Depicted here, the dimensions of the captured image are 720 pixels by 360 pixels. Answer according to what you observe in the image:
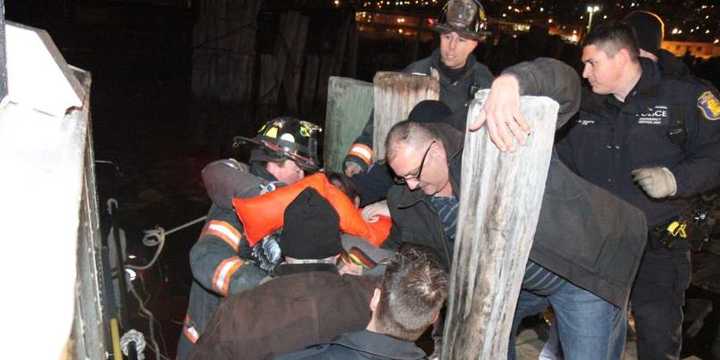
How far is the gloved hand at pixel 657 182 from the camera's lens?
2812mm

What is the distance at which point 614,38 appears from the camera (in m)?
2.91

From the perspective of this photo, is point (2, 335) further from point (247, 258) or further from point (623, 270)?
point (623, 270)

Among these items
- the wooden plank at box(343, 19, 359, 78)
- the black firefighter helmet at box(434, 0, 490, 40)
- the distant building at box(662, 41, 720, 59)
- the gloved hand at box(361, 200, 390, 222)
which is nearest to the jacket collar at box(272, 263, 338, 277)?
the gloved hand at box(361, 200, 390, 222)

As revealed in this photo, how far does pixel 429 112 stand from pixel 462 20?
122cm

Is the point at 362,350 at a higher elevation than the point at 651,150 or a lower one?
lower

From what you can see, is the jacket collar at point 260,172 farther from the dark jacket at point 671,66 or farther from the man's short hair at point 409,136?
the dark jacket at point 671,66

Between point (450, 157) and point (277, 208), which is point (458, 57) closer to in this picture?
point (450, 157)

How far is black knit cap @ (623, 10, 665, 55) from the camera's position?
3.42m

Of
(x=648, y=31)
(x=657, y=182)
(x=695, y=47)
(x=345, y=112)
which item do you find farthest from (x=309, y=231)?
(x=695, y=47)

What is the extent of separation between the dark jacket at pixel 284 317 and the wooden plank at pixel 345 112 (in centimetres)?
167

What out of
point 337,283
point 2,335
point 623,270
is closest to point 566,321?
point 623,270

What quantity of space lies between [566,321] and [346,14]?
1307cm

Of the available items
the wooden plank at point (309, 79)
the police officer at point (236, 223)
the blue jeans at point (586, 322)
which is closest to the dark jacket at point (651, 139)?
the blue jeans at point (586, 322)

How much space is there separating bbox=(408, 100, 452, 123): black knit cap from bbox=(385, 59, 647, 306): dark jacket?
0.91ft
